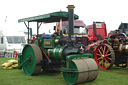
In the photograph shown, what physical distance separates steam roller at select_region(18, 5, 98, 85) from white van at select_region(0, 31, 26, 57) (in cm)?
723

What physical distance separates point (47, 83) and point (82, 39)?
8072mm

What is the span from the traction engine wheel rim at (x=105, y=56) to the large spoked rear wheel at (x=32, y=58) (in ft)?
8.92

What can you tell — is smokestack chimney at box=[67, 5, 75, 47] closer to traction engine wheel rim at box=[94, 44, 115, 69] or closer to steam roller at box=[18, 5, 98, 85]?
steam roller at box=[18, 5, 98, 85]

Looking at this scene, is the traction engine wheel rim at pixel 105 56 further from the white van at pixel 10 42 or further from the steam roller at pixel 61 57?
the white van at pixel 10 42

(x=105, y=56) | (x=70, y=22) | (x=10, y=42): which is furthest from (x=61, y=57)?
(x=10, y=42)

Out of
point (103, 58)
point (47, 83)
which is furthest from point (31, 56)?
point (103, 58)

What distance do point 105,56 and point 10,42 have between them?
831 cm

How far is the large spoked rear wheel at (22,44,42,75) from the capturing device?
5980mm

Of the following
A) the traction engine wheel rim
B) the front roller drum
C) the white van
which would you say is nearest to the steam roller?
the front roller drum

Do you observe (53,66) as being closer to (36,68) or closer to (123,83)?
(36,68)

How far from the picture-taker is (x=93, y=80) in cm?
527

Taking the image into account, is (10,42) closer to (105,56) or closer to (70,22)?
(105,56)

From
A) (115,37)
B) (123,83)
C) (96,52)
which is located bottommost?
(123,83)

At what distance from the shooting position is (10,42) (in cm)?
1408
